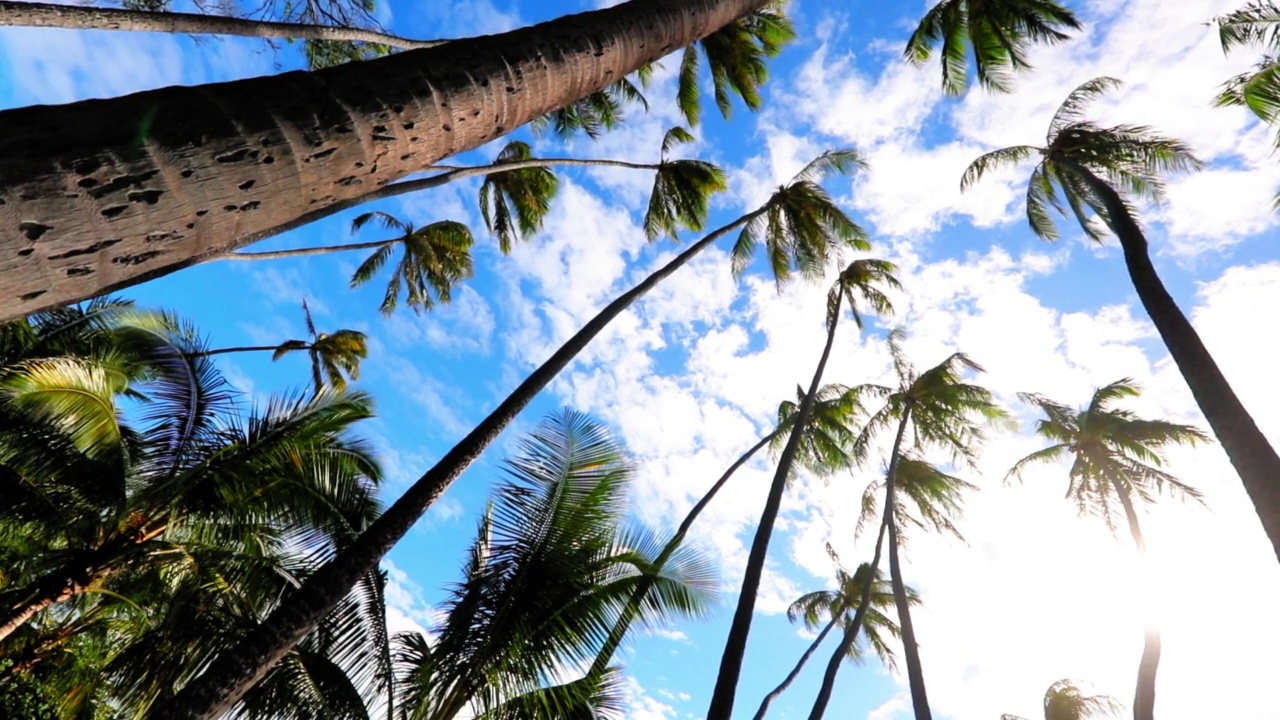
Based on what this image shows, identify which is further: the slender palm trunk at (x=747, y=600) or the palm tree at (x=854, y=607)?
the palm tree at (x=854, y=607)

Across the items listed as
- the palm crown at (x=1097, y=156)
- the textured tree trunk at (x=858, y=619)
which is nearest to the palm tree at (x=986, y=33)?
the palm crown at (x=1097, y=156)

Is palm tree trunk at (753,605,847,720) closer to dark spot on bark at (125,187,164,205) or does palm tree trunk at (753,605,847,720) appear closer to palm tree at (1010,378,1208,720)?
palm tree at (1010,378,1208,720)

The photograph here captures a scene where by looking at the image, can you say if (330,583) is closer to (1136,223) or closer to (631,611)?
(631,611)

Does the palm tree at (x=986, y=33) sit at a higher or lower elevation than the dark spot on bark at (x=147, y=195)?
higher

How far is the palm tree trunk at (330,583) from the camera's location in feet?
14.9

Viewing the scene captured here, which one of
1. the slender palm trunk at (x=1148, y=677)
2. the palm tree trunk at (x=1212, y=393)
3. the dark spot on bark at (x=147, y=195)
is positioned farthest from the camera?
the slender palm trunk at (x=1148, y=677)

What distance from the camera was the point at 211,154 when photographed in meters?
1.56

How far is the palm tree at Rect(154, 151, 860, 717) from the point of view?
15.2ft

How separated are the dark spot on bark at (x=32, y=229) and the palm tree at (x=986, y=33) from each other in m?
13.5

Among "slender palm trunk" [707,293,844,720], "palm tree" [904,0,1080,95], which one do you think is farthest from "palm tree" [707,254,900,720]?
"palm tree" [904,0,1080,95]

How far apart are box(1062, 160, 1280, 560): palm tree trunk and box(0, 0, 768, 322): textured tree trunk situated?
692 cm

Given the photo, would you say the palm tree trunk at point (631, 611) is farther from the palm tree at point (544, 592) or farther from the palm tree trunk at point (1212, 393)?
the palm tree trunk at point (1212, 393)

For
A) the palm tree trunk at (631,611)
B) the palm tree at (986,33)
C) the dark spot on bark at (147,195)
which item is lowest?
the dark spot on bark at (147,195)

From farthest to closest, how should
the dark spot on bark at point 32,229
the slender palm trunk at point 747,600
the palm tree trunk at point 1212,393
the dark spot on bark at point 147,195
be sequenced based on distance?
1. the slender palm trunk at point 747,600
2. the palm tree trunk at point 1212,393
3. the dark spot on bark at point 147,195
4. the dark spot on bark at point 32,229
